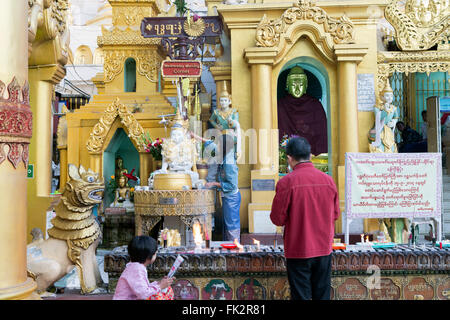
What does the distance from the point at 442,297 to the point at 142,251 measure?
11.4 ft

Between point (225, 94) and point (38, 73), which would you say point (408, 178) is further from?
point (38, 73)

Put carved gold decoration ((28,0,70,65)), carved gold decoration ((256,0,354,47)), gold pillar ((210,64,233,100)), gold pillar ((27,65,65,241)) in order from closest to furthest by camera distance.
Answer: carved gold decoration ((28,0,70,65)), gold pillar ((27,65,65,241)), carved gold decoration ((256,0,354,47)), gold pillar ((210,64,233,100))

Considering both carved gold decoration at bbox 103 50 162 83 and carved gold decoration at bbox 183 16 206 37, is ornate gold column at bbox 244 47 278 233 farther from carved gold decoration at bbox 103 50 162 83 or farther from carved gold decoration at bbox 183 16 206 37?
carved gold decoration at bbox 103 50 162 83

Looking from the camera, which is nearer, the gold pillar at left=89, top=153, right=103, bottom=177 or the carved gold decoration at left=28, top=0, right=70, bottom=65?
the carved gold decoration at left=28, top=0, right=70, bottom=65

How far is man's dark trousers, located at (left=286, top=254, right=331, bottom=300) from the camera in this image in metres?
3.59

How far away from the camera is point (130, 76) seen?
1232cm

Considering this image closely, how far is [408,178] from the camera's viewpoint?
523 cm

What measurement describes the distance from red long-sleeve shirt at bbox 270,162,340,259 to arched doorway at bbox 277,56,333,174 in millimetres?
5469

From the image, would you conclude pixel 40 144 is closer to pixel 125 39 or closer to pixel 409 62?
pixel 125 39

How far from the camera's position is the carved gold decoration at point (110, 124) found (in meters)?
10.1

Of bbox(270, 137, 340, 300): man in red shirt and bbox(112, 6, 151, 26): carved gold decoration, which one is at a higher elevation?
bbox(112, 6, 151, 26): carved gold decoration

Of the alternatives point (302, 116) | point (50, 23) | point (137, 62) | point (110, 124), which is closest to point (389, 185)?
point (302, 116)

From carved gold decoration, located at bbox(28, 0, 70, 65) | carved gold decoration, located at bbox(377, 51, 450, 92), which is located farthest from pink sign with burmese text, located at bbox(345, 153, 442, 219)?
carved gold decoration, located at bbox(28, 0, 70, 65)

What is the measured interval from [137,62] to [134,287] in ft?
31.4
